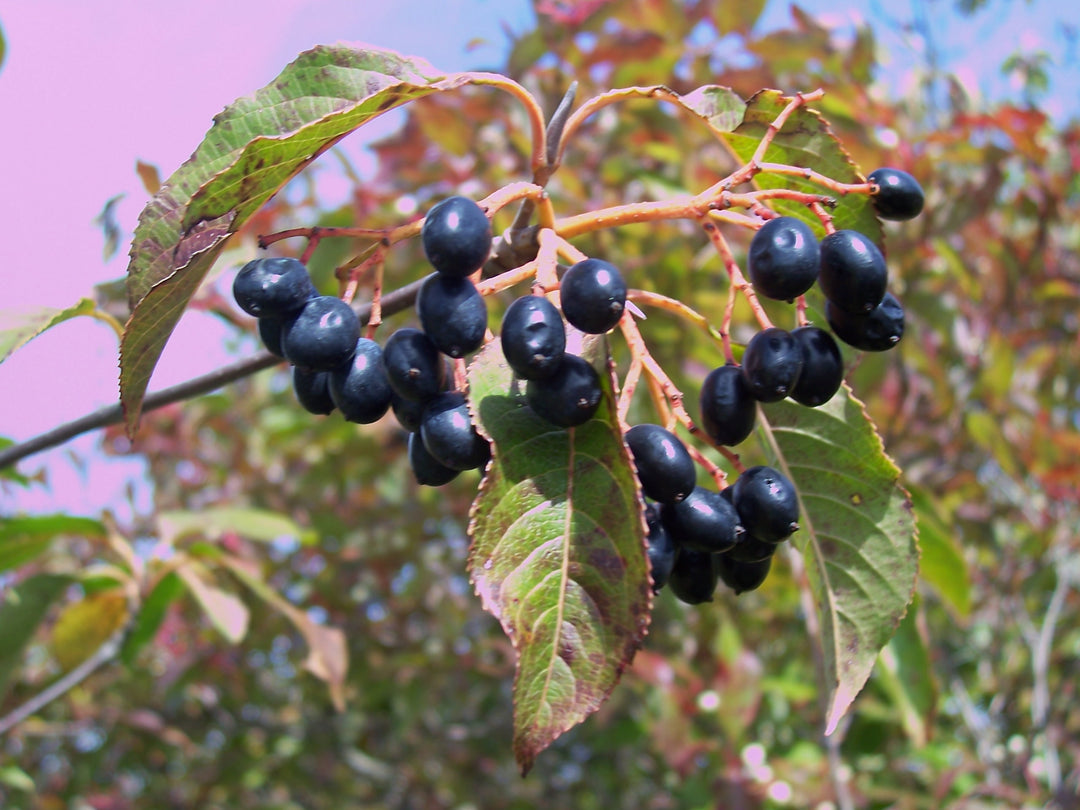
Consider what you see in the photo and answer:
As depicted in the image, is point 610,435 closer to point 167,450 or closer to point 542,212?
point 542,212

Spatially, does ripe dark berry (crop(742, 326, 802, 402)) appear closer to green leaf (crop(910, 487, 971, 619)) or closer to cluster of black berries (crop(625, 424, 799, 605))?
cluster of black berries (crop(625, 424, 799, 605))

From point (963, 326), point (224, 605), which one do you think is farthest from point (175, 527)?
point (963, 326)

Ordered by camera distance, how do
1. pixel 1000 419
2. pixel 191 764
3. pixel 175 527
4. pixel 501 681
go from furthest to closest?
1. pixel 191 764
2. pixel 501 681
3. pixel 1000 419
4. pixel 175 527

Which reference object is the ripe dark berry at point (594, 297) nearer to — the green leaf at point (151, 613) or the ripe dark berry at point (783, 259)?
the ripe dark berry at point (783, 259)

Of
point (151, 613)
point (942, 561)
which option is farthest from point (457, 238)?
point (151, 613)

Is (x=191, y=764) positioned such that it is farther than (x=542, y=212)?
Yes

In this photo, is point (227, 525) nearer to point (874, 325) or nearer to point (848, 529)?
point (848, 529)

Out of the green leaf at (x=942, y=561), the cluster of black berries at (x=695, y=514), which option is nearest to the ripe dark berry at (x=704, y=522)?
the cluster of black berries at (x=695, y=514)

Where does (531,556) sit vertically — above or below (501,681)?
above
